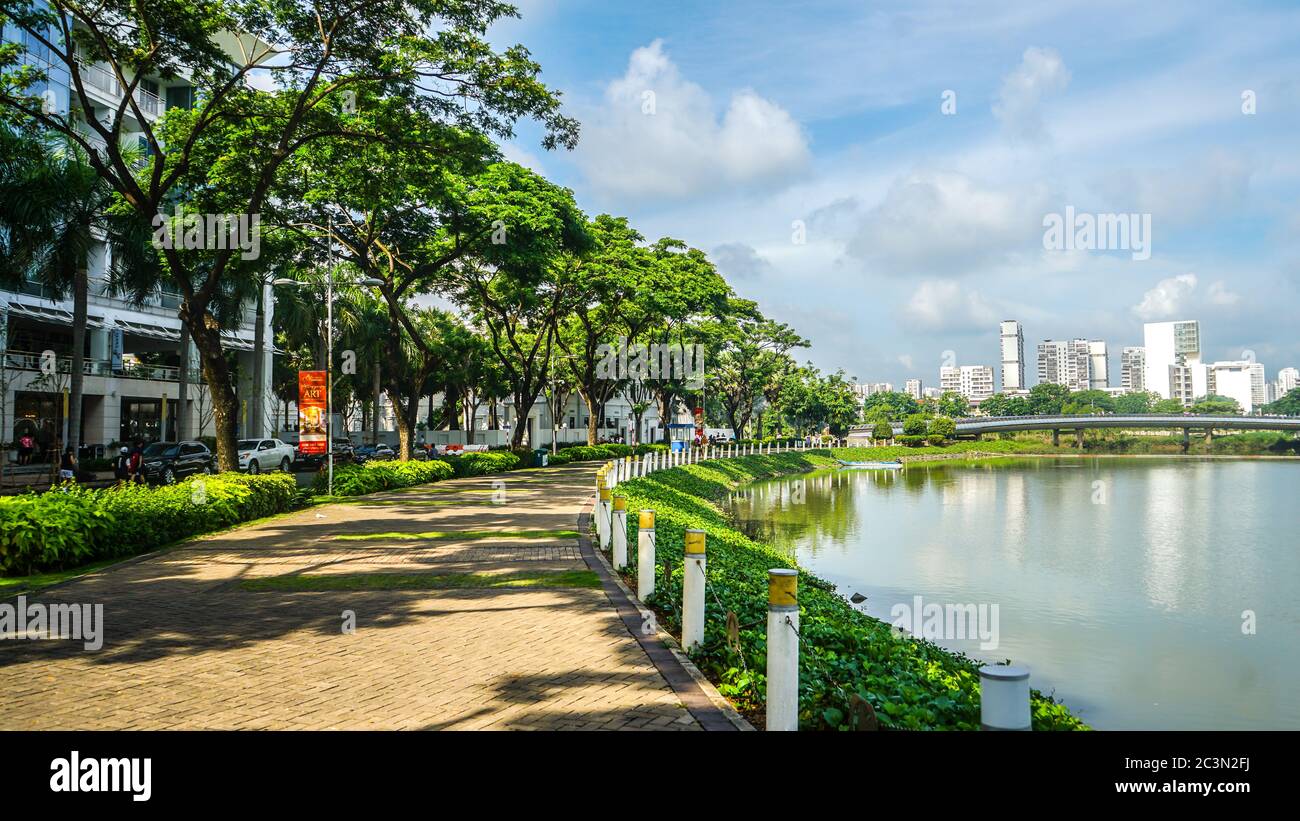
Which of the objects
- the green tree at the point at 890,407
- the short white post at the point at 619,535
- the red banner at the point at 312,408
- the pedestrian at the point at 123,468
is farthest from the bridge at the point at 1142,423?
the short white post at the point at 619,535

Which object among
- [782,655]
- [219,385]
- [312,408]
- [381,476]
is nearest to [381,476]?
[381,476]

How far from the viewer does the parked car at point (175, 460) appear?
27.0 metres

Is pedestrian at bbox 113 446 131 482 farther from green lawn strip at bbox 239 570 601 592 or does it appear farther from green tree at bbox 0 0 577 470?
green lawn strip at bbox 239 570 601 592

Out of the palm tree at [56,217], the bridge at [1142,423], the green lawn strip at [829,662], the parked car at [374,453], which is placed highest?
the palm tree at [56,217]

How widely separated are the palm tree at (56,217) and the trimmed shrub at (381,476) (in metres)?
8.66

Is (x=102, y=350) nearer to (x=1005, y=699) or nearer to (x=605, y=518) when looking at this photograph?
(x=605, y=518)

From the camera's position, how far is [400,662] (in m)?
7.00

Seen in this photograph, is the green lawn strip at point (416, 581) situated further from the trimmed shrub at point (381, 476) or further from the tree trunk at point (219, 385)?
the trimmed shrub at point (381, 476)

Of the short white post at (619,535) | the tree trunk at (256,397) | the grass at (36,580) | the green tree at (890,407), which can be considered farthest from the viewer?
the green tree at (890,407)

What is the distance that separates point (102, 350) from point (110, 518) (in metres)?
29.5
